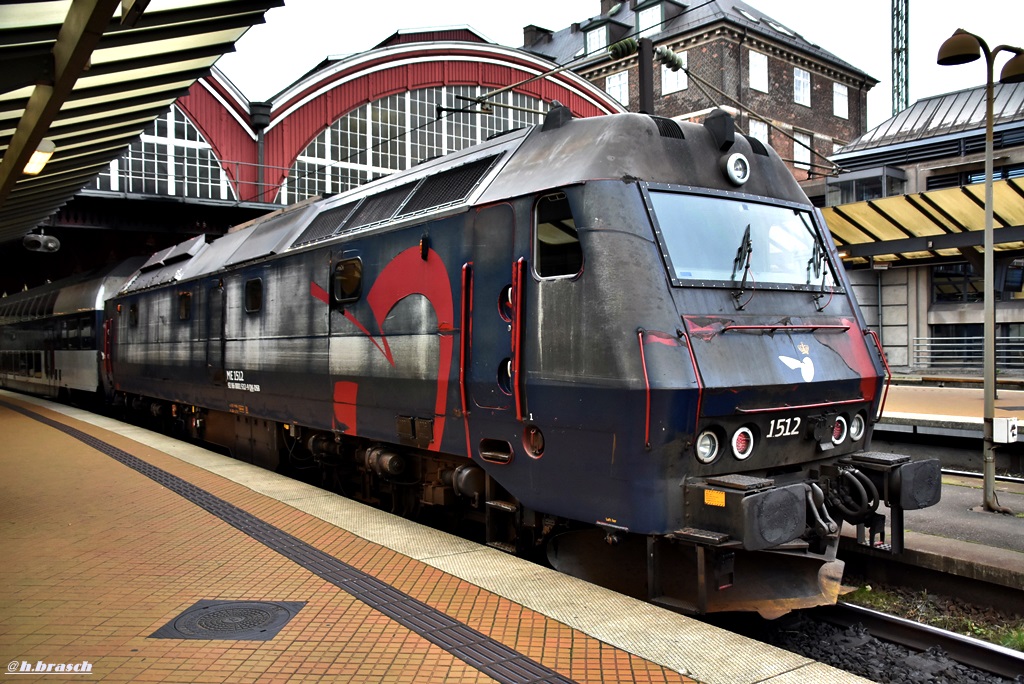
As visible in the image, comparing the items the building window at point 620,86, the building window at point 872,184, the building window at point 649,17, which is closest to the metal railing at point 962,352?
the building window at point 872,184

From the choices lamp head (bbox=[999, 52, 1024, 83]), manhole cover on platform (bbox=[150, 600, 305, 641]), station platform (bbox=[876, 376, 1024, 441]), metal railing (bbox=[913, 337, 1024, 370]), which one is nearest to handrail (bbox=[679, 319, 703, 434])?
manhole cover on platform (bbox=[150, 600, 305, 641])

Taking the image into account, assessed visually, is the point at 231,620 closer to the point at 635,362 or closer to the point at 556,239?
the point at 635,362

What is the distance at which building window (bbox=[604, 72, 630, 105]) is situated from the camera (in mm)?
41888

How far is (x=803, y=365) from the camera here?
19.7 ft

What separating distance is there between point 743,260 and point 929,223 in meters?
15.5

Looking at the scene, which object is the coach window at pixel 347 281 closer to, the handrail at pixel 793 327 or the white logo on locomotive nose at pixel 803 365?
the handrail at pixel 793 327

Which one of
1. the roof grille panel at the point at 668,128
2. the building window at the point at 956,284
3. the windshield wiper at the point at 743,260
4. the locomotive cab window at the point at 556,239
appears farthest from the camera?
the building window at the point at 956,284

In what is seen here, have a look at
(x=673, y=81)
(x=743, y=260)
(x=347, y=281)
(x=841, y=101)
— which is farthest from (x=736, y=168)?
(x=841, y=101)

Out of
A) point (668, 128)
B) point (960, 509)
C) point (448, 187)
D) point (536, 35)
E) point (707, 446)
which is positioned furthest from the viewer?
point (536, 35)

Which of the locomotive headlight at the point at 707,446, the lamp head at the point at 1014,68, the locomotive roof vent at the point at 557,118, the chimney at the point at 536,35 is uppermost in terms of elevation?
the chimney at the point at 536,35

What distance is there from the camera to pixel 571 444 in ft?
18.7

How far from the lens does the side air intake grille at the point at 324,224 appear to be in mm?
9133

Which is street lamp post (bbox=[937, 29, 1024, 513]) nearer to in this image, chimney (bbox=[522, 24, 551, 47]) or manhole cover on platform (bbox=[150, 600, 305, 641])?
manhole cover on platform (bbox=[150, 600, 305, 641])

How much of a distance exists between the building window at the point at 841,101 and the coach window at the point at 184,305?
38018 millimetres
